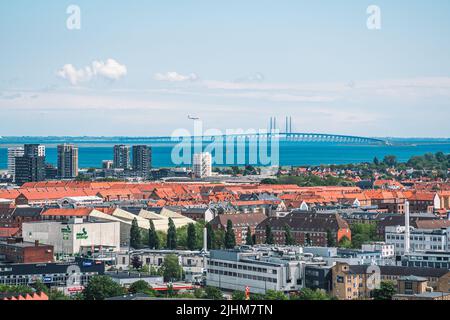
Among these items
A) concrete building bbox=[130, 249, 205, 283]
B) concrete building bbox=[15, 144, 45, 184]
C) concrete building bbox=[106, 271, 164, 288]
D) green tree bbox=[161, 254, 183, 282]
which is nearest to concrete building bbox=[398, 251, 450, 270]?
concrete building bbox=[130, 249, 205, 283]

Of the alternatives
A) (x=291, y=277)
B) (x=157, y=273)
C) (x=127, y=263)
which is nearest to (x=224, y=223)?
Result: (x=127, y=263)

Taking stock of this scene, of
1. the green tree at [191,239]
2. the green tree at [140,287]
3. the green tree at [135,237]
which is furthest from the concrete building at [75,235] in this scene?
→ the green tree at [140,287]

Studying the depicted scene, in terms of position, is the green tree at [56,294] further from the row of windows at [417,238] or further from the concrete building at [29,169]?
the concrete building at [29,169]

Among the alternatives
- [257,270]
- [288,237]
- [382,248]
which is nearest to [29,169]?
[288,237]

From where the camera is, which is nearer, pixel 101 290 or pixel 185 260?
pixel 101 290

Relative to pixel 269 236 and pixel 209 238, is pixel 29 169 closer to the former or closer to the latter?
pixel 269 236

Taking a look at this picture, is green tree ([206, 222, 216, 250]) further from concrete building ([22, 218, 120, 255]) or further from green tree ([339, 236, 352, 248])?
green tree ([339, 236, 352, 248])
